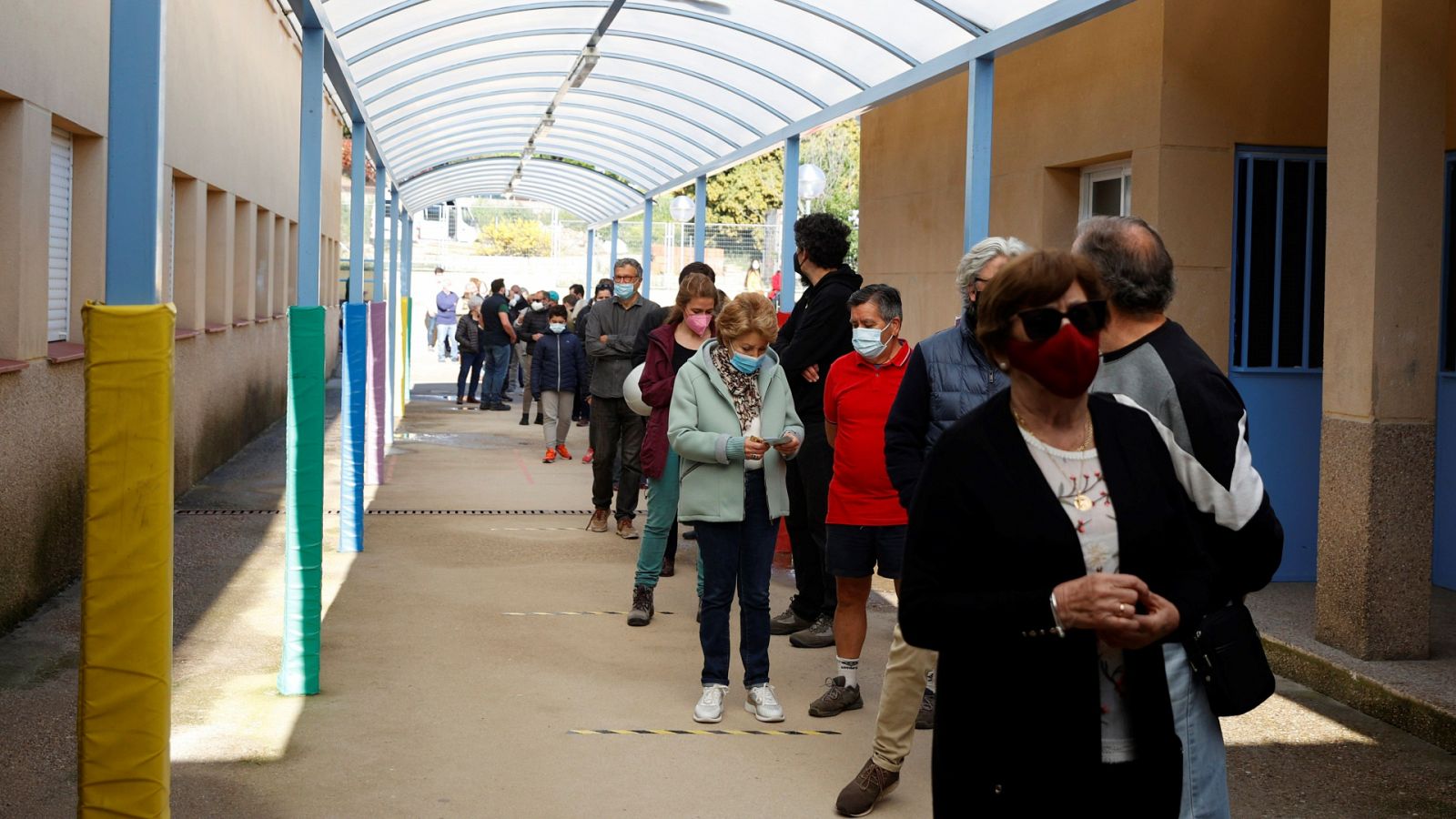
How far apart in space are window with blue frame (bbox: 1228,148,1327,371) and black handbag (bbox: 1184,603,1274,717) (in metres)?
6.31

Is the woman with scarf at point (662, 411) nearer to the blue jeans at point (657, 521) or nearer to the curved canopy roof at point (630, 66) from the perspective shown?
the blue jeans at point (657, 521)

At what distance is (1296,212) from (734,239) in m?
36.4

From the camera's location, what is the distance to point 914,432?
4895mm

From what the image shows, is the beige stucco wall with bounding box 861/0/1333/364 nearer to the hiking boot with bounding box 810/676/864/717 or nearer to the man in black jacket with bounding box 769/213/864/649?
the man in black jacket with bounding box 769/213/864/649

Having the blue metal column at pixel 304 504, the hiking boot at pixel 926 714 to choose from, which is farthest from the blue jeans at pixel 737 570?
the blue metal column at pixel 304 504

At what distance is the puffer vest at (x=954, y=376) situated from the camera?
4910 millimetres

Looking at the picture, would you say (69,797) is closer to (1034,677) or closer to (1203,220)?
(1034,677)

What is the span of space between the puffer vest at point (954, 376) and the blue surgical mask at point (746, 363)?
1130 millimetres

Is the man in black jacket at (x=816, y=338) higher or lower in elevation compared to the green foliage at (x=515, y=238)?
lower

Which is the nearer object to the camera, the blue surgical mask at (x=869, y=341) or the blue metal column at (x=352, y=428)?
the blue surgical mask at (x=869, y=341)

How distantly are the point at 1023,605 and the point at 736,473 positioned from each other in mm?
3354

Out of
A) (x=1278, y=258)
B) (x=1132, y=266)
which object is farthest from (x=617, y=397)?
(x=1132, y=266)

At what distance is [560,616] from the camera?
25.7ft

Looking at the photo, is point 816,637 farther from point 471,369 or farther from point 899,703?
point 471,369
